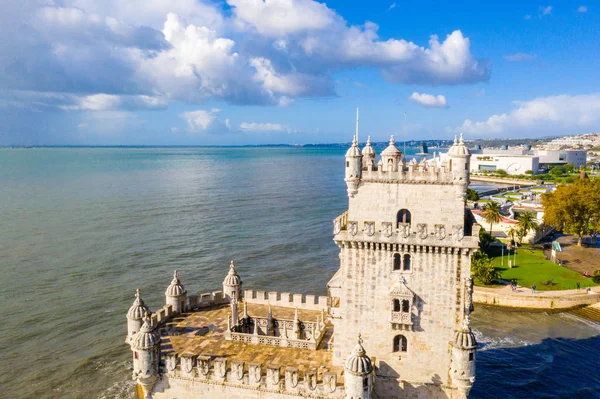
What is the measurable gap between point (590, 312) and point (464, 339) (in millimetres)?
40628

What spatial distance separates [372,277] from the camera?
29.8m

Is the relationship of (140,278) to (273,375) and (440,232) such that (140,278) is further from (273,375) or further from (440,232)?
(440,232)

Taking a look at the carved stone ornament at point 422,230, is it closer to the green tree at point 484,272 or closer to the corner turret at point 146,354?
the corner turret at point 146,354

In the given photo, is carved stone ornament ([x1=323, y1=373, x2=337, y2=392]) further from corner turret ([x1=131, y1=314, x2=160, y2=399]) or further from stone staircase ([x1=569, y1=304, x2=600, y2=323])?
stone staircase ([x1=569, y1=304, x2=600, y2=323])

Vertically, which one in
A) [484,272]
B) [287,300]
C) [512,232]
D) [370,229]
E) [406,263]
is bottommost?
[484,272]

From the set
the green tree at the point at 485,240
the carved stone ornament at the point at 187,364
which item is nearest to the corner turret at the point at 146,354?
the carved stone ornament at the point at 187,364

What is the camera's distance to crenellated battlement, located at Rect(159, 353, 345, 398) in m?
28.3

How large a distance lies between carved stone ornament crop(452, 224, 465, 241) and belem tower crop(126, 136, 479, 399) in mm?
61

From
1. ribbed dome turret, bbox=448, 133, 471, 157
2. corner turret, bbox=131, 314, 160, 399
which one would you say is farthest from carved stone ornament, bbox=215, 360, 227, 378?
ribbed dome turret, bbox=448, 133, 471, 157

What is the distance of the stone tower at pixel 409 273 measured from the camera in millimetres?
28156

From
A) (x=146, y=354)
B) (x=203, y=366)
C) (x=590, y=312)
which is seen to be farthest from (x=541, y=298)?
(x=146, y=354)

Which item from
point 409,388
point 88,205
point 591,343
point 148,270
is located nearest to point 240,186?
point 88,205

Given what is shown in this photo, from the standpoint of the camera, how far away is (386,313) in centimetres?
2984

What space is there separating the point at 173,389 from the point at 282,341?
326 inches
